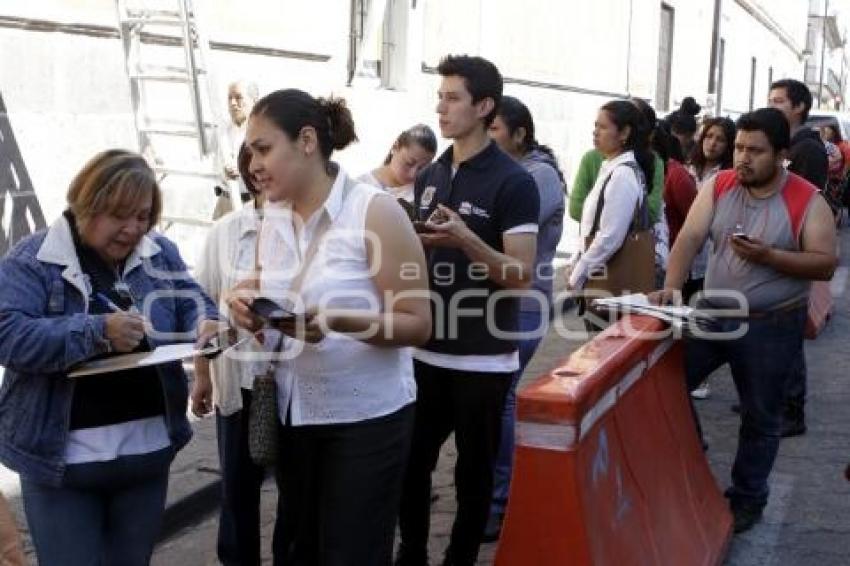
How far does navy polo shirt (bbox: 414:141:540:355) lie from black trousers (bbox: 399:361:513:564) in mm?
123

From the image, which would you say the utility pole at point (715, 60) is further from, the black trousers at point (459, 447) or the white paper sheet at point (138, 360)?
the white paper sheet at point (138, 360)

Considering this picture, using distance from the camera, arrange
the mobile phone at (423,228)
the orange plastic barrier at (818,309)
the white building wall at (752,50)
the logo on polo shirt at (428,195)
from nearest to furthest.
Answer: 1. the mobile phone at (423,228)
2. the logo on polo shirt at (428,195)
3. the orange plastic barrier at (818,309)
4. the white building wall at (752,50)

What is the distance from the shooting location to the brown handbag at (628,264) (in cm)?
566

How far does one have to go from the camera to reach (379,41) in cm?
1249

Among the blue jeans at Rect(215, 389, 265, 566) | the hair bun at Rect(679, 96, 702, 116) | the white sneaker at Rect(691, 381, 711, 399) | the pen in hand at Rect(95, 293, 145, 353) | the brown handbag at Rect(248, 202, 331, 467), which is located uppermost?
the hair bun at Rect(679, 96, 702, 116)

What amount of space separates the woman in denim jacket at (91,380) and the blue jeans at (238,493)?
2.51ft

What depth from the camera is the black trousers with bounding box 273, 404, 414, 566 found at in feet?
9.85

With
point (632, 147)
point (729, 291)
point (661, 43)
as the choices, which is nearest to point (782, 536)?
point (729, 291)

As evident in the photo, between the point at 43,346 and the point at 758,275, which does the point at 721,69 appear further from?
the point at 43,346

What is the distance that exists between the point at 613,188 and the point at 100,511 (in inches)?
133

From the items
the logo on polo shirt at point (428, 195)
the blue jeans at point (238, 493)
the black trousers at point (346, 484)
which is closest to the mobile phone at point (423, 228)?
the logo on polo shirt at point (428, 195)

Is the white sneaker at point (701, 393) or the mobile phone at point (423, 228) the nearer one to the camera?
the mobile phone at point (423, 228)

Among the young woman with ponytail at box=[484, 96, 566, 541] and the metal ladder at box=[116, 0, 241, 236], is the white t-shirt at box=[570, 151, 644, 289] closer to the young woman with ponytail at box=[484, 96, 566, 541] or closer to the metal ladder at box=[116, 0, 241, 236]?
the young woman with ponytail at box=[484, 96, 566, 541]

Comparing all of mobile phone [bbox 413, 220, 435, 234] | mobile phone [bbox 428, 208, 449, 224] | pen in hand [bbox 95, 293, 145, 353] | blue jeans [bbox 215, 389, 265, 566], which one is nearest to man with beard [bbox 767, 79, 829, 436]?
mobile phone [bbox 428, 208, 449, 224]
